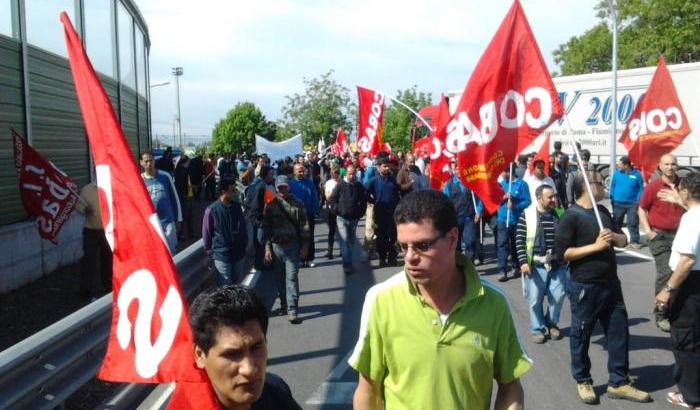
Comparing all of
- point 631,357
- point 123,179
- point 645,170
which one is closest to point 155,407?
point 123,179

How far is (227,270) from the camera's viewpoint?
8.62 metres

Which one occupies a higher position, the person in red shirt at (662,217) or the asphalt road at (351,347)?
the person in red shirt at (662,217)

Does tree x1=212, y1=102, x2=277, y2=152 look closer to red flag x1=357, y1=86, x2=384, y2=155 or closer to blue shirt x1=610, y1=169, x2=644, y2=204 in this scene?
red flag x1=357, y1=86, x2=384, y2=155

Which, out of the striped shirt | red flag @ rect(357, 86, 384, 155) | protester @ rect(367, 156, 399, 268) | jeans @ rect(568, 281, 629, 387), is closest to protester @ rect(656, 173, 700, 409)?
jeans @ rect(568, 281, 629, 387)

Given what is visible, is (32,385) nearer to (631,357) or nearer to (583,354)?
(583,354)

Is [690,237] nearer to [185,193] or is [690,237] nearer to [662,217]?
[662,217]

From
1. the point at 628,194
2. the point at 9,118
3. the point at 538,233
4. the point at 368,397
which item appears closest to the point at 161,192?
the point at 9,118

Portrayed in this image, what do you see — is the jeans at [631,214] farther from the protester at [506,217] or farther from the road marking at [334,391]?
the road marking at [334,391]

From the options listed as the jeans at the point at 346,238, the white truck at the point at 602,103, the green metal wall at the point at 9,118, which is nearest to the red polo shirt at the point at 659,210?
the jeans at the point at 346,238

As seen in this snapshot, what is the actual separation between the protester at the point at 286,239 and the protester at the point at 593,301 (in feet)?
12.5

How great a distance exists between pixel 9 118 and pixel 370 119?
10.1 meters

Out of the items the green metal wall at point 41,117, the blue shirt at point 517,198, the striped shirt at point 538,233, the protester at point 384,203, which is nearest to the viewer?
the striped shirt at point 538,233

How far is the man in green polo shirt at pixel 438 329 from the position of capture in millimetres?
2949

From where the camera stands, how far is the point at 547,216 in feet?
27.9
